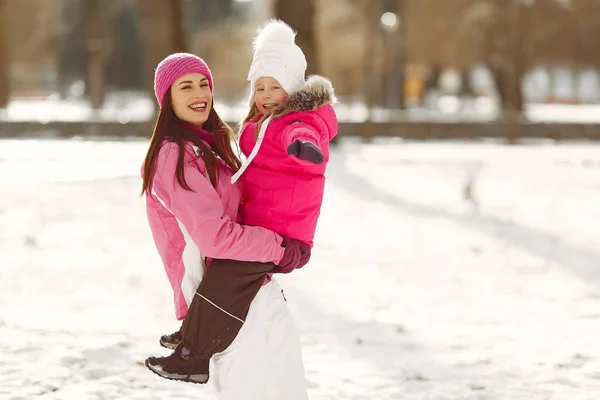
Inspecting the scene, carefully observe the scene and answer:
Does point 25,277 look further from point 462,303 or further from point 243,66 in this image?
point 243,66

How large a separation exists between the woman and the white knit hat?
0.21 metres

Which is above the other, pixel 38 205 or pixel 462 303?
pixel 38 205

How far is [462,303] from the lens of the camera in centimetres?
704

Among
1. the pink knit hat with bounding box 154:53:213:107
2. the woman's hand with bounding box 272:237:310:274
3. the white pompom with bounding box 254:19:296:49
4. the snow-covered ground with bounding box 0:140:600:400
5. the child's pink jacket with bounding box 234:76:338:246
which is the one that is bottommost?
the snow-covered ground with bounding box 0:140:600:400

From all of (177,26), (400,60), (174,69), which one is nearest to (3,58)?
(177,26)

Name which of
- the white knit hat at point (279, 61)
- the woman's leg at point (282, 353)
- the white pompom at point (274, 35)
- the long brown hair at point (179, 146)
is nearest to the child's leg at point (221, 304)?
the woman's leg at point (282, 353)

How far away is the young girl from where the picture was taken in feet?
A: 9.80

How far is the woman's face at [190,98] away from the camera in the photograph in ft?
10.2

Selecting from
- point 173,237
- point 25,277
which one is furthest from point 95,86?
point 173,237

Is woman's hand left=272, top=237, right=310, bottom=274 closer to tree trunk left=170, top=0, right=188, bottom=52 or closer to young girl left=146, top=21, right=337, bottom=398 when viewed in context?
young girl left=146, top=21, right=337, bottom=398

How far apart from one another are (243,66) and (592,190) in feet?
104

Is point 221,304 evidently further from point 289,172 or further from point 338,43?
point 338,43

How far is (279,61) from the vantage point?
3104mm

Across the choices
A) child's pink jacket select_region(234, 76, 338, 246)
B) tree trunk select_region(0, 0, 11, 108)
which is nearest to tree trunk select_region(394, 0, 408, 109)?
tree trunk select_region(0, 0, 11, 108)
